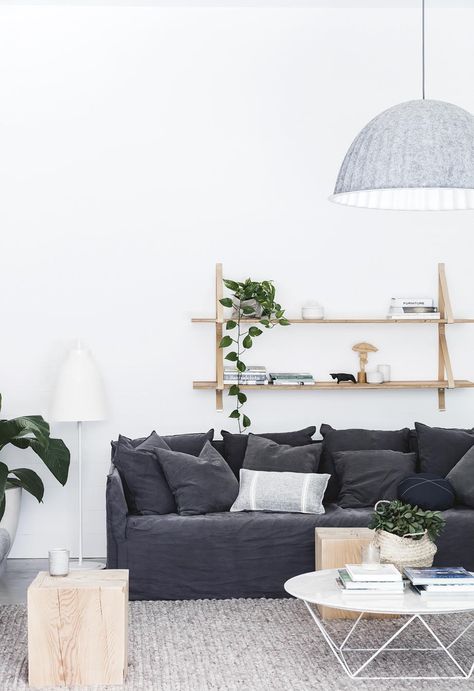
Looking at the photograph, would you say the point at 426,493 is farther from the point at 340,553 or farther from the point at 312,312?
the point at 312,312

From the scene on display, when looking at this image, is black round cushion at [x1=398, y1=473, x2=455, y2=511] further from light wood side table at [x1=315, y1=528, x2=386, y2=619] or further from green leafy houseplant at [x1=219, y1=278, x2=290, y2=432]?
green leafy houseplant at [x1=219, y1=278, x2=290, y2=432]

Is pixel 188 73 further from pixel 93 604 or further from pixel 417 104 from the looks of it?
pixel 93 604

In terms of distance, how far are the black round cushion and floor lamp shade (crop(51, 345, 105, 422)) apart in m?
1.81

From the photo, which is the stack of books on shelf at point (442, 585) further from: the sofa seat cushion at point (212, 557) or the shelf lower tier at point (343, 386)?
the shelf lower tier at point (343, 386)

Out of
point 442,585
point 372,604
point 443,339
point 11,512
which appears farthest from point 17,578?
point 443,339

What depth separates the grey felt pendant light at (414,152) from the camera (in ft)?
10.5

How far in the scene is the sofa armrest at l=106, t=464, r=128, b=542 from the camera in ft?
16.7

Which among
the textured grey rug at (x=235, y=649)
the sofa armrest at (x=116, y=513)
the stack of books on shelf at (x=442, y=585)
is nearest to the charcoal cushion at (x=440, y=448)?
the textured grey rug at (x=235, y=649)

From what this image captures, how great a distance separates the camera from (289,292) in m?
6.23

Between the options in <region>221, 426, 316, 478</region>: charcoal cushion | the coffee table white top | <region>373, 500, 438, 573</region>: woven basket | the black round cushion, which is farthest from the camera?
<region>221, 426, 316, 478</region>: charcoal cushion

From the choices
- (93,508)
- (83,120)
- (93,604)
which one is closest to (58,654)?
(93,604)

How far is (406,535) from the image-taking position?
13.8 feet

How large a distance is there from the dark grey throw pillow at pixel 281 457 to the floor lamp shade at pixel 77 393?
2.99ft

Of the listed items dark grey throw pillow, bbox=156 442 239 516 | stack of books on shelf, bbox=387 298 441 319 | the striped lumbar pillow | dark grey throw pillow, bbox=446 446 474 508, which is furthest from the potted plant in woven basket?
stack of books on shelf, bbox=387 298 441 319
